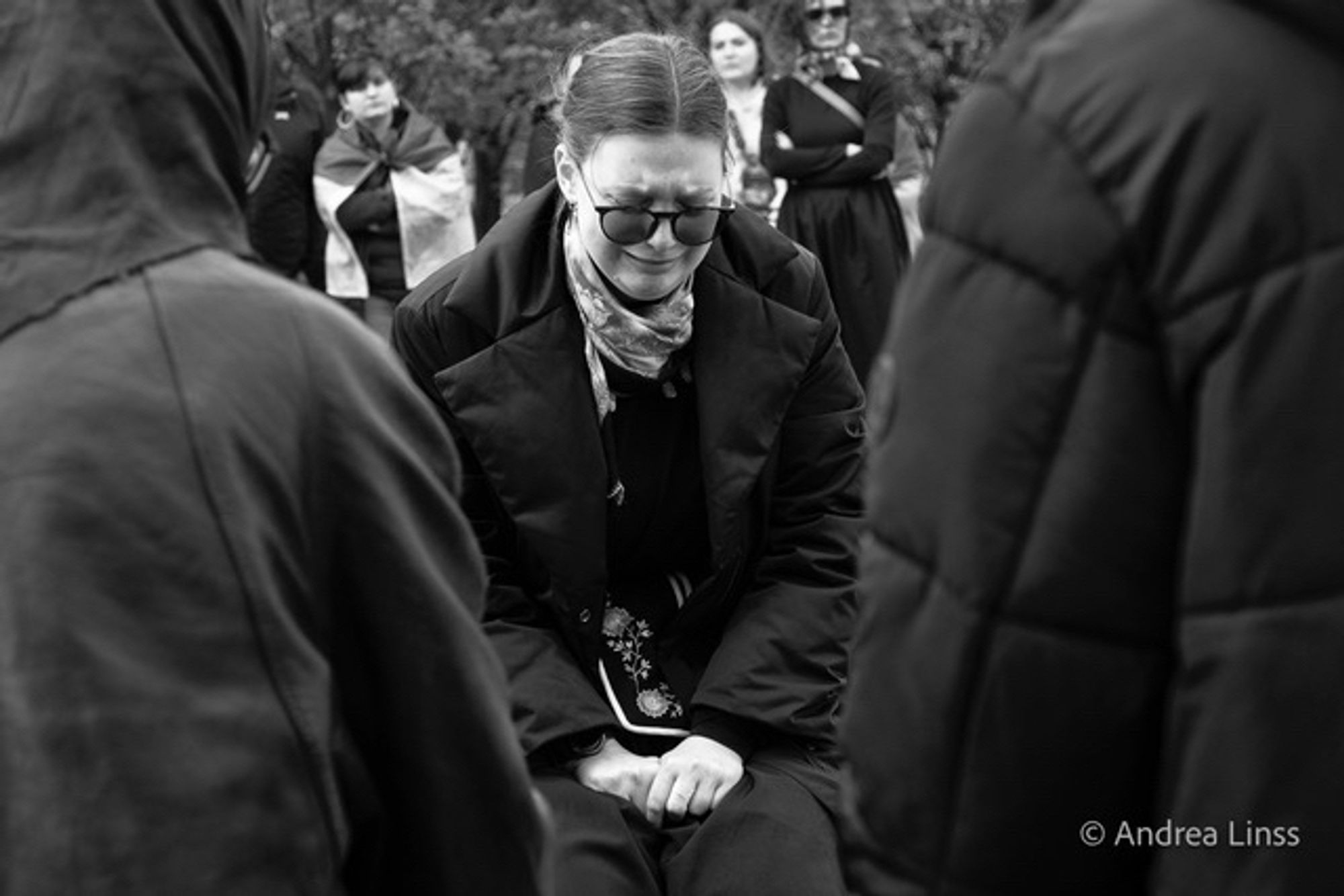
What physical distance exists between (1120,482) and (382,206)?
8593mm

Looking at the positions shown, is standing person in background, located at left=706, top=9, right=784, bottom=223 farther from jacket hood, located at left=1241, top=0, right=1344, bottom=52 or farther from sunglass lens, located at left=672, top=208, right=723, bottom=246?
jacket hood, located at left=1241, top=0, right=1344, bottom=52

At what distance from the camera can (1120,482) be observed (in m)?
1.95

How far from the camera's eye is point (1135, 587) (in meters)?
1.97

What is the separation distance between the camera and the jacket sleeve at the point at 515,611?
12.0 ft

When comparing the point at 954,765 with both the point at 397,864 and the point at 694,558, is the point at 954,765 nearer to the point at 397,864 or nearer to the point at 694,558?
the point at 397,864

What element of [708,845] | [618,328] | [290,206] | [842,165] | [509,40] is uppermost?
[618,328]

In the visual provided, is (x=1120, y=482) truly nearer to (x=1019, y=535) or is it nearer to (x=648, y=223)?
(x=1019, y=535)

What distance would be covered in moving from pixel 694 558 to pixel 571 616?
0.27m

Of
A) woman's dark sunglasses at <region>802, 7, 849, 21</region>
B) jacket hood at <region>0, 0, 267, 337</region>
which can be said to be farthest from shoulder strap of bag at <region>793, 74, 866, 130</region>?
jacket hood at <region>0, 0, 267, 337</region>

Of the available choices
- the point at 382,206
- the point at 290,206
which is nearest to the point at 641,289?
the point at 382,206

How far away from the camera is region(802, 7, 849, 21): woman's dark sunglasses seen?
9977 millimetres

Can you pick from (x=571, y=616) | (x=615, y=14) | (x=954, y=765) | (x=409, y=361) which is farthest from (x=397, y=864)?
(x=615, y=14)

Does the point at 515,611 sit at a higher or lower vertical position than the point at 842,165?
higher

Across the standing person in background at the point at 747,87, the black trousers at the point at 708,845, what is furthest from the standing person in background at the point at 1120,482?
the standing person in background at the point at 747,87
